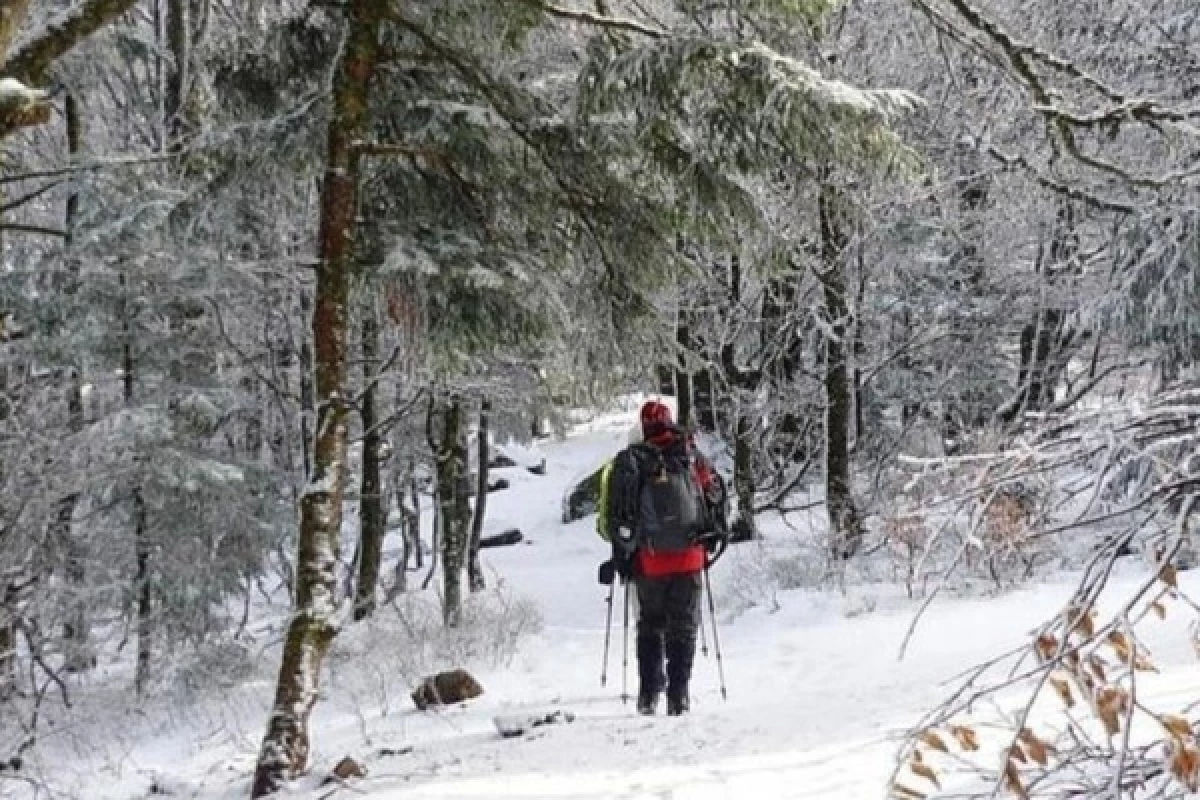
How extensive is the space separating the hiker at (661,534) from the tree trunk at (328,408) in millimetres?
1633

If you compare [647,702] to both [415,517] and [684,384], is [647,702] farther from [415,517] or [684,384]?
[415,517]

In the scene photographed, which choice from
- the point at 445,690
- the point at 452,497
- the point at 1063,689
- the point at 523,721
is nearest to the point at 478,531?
the point at 452,497

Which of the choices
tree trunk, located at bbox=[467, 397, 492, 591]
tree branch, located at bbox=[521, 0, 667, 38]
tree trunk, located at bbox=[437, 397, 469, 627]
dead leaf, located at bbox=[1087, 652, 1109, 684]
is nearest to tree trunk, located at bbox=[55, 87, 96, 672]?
tree trunk, located at bbox=[437, 397, 469, 627]

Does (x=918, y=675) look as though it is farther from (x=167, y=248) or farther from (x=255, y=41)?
(x=167, y=248)

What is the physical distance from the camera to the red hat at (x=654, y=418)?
7102mm

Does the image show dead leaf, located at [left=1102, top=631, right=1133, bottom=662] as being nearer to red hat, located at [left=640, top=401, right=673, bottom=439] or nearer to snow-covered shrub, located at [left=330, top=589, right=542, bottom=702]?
red hat, located at [left=640, top=401, right=673, bottom=439]

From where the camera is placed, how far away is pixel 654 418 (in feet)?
23.4

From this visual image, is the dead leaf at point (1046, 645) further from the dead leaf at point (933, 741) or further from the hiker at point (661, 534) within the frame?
the hiker at point (661, 534)

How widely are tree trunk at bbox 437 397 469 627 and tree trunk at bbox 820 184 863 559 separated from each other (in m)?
4.67

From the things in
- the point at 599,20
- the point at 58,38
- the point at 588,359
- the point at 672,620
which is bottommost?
the point at 672,620

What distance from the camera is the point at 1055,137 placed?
600 centimetres

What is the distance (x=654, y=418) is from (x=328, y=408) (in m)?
1.92

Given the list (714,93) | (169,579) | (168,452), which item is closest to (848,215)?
(714,93)

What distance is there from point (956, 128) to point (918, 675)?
7562mm
